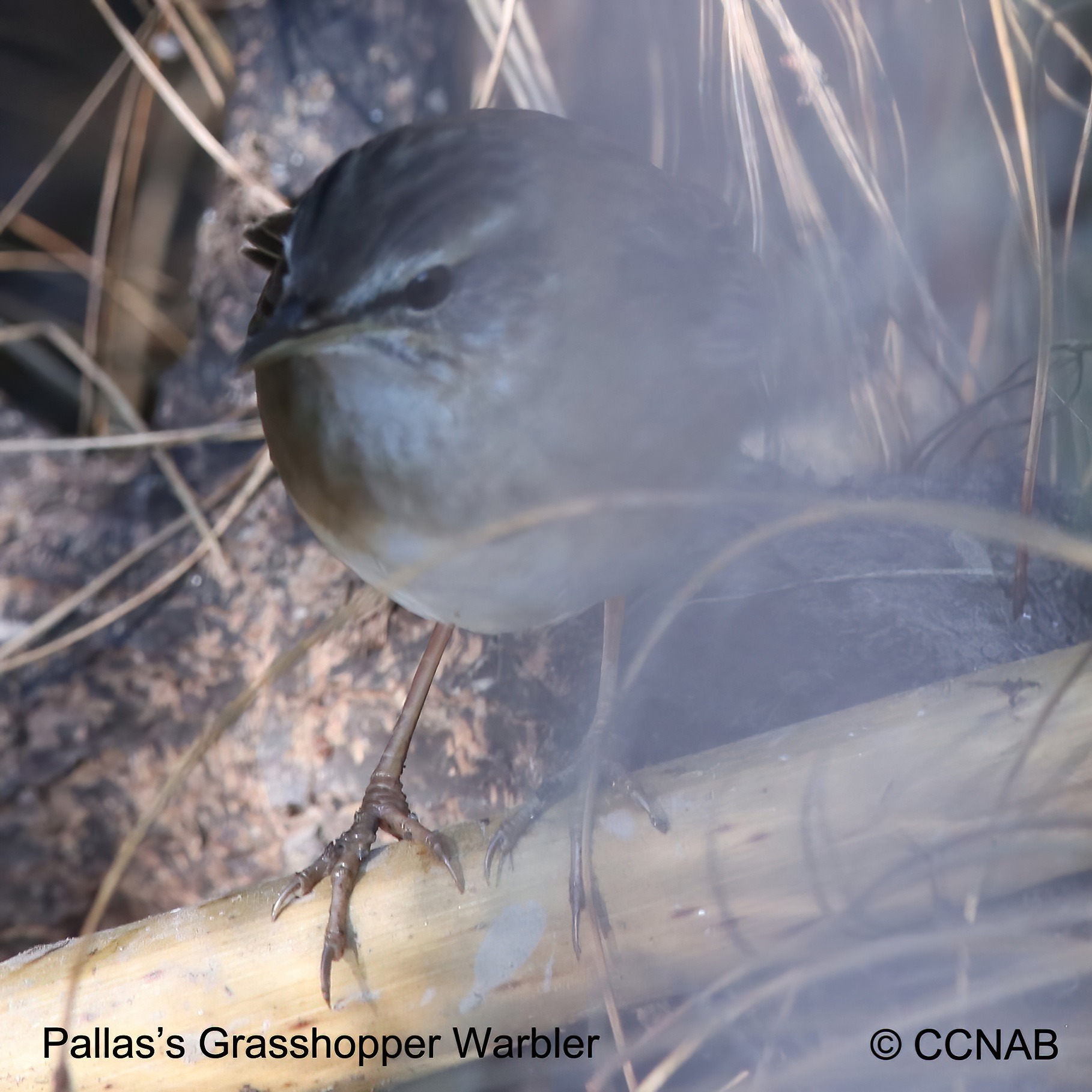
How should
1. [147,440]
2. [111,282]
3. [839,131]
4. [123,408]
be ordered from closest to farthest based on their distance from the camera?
[839,131]
[147,440]
[123,408]
[111,282]

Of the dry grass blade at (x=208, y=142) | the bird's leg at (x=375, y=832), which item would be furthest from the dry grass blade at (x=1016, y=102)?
the dry grass blade at (x=208, y=142)

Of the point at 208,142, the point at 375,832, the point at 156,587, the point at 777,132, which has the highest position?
the point at 208,142

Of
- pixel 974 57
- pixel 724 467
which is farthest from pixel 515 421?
pixel 974 57

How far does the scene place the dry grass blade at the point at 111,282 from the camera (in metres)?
2.64

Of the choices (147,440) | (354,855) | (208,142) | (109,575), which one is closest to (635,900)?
(354,855)

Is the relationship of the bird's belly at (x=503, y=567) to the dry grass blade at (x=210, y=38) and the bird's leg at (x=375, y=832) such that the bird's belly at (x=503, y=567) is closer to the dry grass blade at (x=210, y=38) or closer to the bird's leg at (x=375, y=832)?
the bird's leg at (x=375, y=832)

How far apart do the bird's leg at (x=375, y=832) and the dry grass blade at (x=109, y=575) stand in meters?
0.68

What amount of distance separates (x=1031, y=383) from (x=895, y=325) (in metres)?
0.26

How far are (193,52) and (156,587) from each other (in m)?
1.35

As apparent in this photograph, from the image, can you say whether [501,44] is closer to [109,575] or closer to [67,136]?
[109,575]

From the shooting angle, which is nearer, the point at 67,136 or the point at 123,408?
the point at 67,136

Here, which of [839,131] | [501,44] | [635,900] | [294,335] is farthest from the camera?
[501,44]

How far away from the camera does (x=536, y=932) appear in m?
1.04

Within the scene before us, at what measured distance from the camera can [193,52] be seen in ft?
7.20
